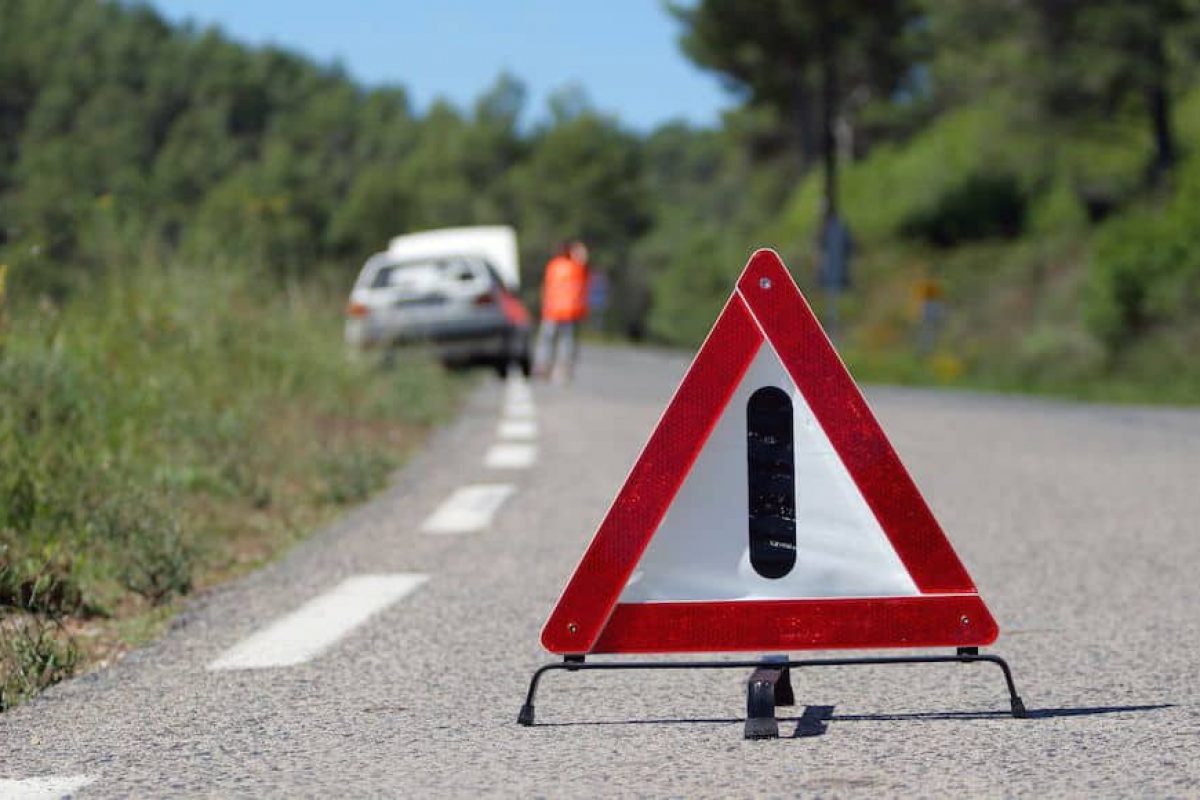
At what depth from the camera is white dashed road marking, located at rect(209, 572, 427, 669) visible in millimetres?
6066

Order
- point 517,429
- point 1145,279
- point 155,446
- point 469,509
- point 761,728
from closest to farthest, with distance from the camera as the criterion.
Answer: point 761,728 → point 469,509 → point 155,446 → point 517,429 → point 1145,279

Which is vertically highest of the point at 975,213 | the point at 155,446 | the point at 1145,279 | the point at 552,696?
the point at 552,696

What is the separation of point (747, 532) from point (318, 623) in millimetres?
2314

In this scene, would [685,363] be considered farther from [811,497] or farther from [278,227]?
[811,497]

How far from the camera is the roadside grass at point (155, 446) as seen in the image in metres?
7.14

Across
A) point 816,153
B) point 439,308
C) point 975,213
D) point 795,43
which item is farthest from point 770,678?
point 816,153

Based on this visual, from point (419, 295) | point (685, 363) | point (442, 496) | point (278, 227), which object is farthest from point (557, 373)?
point (442, 496)

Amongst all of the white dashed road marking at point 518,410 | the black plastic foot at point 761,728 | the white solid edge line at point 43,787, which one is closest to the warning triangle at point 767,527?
the black plastic foot at point 761,728

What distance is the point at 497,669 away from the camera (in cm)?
575

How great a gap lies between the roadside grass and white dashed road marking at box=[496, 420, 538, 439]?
2.30 ft

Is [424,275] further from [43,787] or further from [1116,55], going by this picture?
[1116,55]

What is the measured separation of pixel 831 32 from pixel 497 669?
5701 cm

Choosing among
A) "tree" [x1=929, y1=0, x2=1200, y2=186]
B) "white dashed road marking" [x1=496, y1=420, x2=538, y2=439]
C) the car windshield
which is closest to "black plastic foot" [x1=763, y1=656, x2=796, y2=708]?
"white dashed road marking" [x1=496, y1=420, x2=538, y2=439]

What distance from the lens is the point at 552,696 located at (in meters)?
5.34
